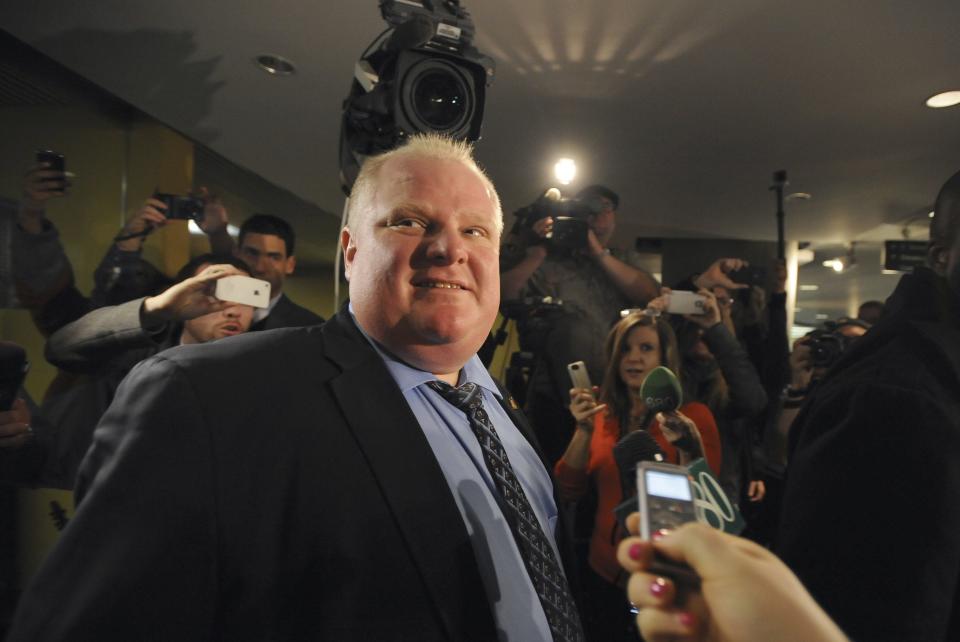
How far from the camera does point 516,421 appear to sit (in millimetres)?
1181

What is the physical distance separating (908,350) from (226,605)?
105 centimetres

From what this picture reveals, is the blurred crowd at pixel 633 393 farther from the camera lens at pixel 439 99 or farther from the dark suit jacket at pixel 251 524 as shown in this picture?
the camera lens at pixel 439 99

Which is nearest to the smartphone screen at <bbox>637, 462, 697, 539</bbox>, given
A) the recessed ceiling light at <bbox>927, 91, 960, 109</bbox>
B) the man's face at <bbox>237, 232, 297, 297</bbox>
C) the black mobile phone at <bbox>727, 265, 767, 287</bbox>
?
the man's face at <bbox>237, 232, 297, 297</bbox>

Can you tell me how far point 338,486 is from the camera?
0.75m

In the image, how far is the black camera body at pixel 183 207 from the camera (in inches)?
83.2

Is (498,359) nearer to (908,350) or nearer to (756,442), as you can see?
(756,442)

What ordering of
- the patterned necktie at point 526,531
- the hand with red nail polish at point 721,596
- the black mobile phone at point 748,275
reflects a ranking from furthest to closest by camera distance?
the black mobile phone at point 748,275, the patterned necktie at point 526,531, the hand with red nail polish at point 721,596

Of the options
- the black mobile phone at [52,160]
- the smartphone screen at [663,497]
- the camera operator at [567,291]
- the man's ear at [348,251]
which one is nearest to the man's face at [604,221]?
the camera operator at [567,291]

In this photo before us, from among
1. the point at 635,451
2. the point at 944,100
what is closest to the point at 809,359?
the point at 944,100

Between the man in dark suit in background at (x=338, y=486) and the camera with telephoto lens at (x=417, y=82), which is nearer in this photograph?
the man in dark suit in background at (x=338, y=486)

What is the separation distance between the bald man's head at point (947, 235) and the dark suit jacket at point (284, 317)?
197 centimetres

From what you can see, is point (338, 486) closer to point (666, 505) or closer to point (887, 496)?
point (666, 505)

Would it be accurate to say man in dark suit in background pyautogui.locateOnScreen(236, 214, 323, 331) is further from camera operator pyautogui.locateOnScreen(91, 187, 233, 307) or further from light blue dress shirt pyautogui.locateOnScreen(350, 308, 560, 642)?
light blue dress shirt pyautogui.locateOnScreen(350, 308, 560, 642)

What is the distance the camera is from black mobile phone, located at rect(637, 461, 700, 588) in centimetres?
46
